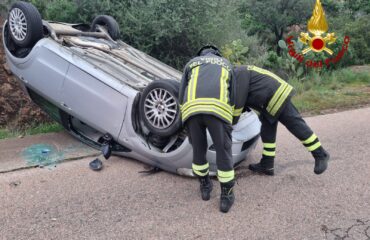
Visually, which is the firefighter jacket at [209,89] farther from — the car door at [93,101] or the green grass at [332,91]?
the green grass at [332,91]

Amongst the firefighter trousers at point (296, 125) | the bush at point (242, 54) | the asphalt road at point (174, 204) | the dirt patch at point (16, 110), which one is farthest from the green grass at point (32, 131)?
the bush at point (242, 54)

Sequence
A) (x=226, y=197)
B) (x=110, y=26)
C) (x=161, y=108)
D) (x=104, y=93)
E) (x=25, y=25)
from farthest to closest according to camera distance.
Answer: (x=110, y=26) → (x=25, y=25) → (x=104, y=93) → (x=161, y=108) → (x=226, y=197)

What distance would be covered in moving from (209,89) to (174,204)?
1.09 meters

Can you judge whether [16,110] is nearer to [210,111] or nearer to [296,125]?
[210,111]

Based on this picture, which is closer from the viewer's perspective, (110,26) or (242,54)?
(110,26)

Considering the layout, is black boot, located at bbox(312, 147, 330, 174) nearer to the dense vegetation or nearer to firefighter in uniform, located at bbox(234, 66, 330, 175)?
firefighter in uniform, located at bbox(234, 66, 330, 175)

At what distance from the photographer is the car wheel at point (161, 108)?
14.3ft

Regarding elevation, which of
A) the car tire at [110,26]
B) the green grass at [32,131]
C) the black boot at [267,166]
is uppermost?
the car tire at [110,26]

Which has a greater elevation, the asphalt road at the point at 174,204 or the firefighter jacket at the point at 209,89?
the firefighter jacket at the point at 209,89

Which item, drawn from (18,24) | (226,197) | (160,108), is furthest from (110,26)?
(226,197)

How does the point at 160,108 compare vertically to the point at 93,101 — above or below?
above

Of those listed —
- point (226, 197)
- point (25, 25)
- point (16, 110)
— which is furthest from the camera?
point (16, 110)

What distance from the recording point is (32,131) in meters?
6.12

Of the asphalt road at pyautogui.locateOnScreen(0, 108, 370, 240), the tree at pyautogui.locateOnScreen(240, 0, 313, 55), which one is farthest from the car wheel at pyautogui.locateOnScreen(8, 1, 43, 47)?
the tree at pyautogui.locateOnScreen(240, 0, 313, 55)
